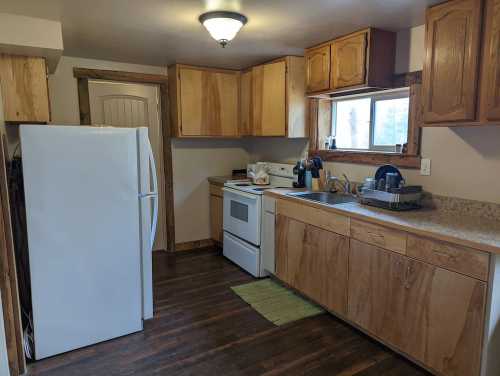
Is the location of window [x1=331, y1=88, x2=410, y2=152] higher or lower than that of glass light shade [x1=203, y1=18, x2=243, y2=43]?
lower

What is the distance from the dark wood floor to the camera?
209 centimetres

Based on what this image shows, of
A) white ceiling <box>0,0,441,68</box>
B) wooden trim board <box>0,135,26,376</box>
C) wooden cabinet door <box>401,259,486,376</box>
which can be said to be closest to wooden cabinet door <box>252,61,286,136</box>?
white ceiling <box>0,0,441,68</box>

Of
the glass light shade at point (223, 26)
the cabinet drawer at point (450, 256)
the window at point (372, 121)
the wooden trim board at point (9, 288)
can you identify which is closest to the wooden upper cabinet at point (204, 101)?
the window at point (372, 121)

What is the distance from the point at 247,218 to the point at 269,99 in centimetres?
124

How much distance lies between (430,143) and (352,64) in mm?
822

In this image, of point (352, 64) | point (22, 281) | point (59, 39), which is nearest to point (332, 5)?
point (352, 64)

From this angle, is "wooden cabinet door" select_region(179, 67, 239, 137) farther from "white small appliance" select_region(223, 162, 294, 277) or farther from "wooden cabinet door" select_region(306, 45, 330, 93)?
"wooden cabinet door" select_region(306, 45, 330, 93)

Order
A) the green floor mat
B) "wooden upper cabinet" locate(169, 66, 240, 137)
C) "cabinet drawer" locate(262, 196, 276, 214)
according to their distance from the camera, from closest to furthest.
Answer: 1. the green floor mat
2. "cabinet drawer" locate(262, 196, 276, 214)
3. "wooden upper cabinet" locate(169, 66, 240, 137)

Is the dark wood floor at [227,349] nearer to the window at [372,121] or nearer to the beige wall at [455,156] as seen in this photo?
the beige wall at [455,156]

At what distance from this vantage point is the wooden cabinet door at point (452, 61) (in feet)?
6.21

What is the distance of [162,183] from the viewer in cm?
417

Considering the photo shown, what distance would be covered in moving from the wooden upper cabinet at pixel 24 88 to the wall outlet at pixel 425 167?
277 centimetres

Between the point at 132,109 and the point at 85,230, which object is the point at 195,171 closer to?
the point at 132,109

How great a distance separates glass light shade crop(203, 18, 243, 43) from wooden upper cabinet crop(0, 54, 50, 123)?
4.27 feet
